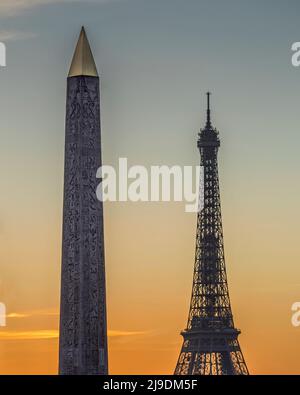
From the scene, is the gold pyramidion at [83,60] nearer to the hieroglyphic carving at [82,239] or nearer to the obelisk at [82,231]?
the obelisk at [82,231]

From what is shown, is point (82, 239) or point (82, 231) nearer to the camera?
point (82, 231)

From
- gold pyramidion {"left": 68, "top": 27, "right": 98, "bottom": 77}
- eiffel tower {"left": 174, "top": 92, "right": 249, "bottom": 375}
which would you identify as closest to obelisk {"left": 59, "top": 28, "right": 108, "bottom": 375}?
gold pyramidion {"left": 68, "top": 27, "right": 98, "bottom": 77}

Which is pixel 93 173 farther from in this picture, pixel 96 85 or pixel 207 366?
pixel 207 366

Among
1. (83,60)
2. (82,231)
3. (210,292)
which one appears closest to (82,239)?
(82,231)

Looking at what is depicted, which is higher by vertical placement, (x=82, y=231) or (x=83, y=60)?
(x=83, y=60)

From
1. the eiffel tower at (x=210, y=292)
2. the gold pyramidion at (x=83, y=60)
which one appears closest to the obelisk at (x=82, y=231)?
the gold pyramidion at (x=83, y=60)

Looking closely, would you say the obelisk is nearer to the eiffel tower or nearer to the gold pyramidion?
the gold pyramidion

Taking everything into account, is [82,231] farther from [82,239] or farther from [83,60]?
[83,60]
